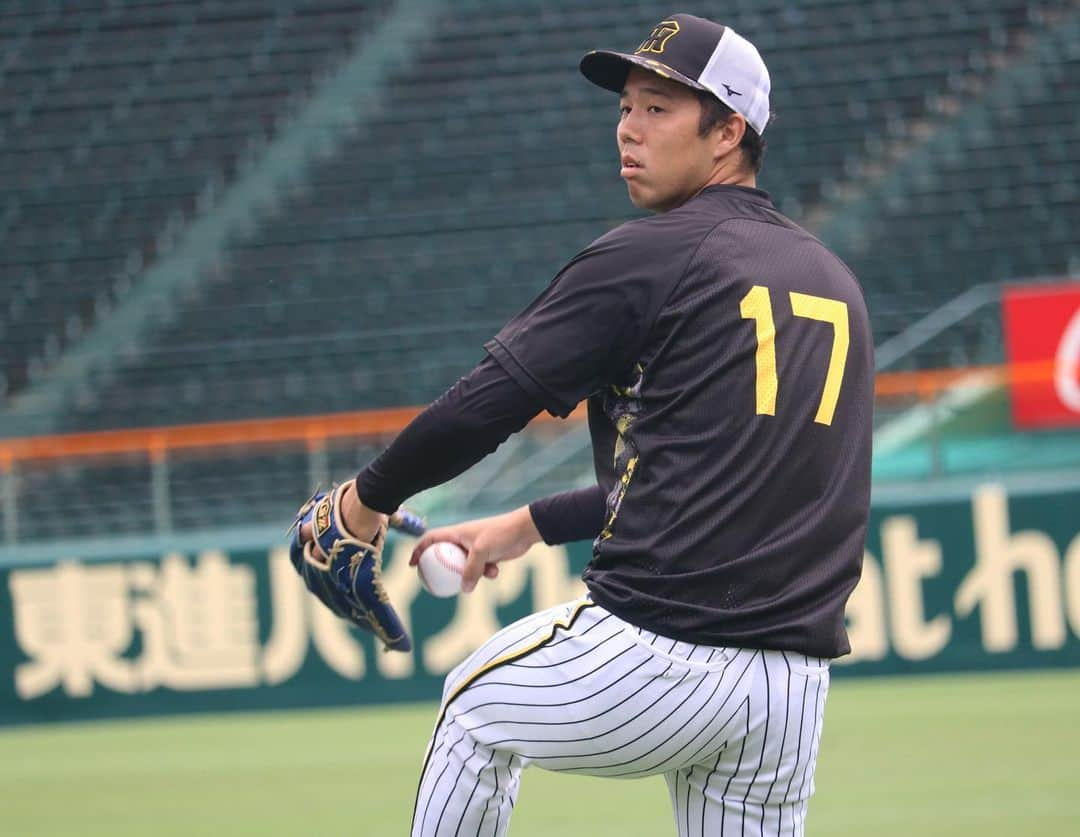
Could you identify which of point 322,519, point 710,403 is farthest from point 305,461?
point 710,403

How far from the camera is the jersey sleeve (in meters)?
2.74

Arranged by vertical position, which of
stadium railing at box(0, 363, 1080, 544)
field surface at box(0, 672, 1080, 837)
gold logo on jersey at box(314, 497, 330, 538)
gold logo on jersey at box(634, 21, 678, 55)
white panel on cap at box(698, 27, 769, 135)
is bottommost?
field surface at box(0, 672, 1080, 837)

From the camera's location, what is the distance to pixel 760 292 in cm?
278

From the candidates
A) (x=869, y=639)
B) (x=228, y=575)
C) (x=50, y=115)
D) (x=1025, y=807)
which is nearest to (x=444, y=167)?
(x=50, y=115)

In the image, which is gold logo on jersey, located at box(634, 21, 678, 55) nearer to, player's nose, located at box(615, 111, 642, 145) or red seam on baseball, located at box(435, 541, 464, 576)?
player's nose, located at box(615, 111, 642, 145)

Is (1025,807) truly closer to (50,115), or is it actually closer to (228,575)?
(228,575)

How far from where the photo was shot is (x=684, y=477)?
2.77m

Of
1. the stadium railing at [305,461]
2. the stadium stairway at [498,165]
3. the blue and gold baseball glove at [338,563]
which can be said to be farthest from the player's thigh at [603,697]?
the stadium stairway at [498,165]

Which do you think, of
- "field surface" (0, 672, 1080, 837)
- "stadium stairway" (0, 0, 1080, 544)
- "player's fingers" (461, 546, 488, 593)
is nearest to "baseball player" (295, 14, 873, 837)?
"player's fingers" (461, 546, 488, 593)

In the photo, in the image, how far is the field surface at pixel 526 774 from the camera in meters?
5.97

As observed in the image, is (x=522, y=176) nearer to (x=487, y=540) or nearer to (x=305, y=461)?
(x=305, y=461)

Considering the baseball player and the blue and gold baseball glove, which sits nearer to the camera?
the baseball player

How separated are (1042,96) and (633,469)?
1275cm

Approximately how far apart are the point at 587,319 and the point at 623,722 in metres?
0.66
